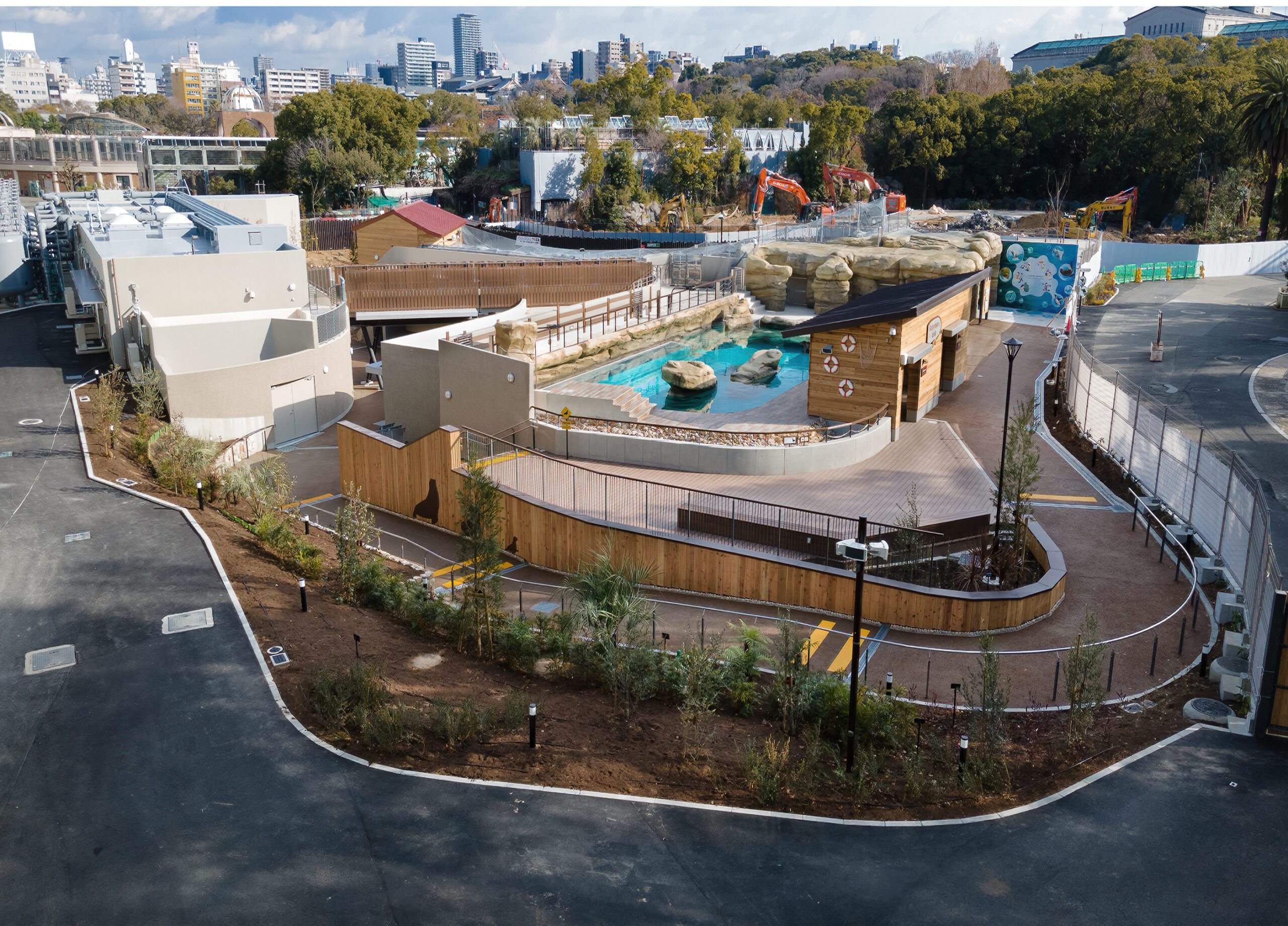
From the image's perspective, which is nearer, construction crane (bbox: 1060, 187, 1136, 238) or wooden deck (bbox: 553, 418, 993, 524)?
wooden deck (bbox: 553, 418, 993, 524)

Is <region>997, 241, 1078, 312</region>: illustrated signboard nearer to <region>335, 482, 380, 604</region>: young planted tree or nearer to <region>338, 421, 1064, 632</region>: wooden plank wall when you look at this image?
<region>338, 421, 1064, 632</region>: wooden plank wall

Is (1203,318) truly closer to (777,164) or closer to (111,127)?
(777,164)

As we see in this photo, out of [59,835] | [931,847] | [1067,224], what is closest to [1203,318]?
[1067,224]

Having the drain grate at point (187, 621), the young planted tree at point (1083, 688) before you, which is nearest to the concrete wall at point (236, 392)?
the drain grate at point (187, 621)

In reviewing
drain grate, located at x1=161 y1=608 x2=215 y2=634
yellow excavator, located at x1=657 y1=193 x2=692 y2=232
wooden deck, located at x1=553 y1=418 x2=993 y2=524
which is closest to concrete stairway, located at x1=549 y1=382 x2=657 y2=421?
wooden deck, located at x1=553 y1=418 x2=993 y2=524

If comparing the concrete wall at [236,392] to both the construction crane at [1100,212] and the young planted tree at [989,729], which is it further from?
the construction crane at [1100,212]

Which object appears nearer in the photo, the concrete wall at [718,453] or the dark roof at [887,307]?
the concrete wall at [718,453]

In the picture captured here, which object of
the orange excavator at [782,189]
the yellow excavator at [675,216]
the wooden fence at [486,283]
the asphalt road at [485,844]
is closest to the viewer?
the asphalt road at [485,844]
